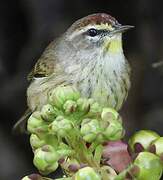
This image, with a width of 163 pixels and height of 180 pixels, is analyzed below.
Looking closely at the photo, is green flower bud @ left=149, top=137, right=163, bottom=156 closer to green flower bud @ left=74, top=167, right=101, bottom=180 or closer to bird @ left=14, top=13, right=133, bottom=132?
green flower bud @ left=74, top=167, right=101, bottom=180

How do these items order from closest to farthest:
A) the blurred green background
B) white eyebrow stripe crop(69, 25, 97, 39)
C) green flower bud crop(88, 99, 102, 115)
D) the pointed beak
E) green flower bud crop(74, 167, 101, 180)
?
green flower bud crop(74, 167, 101, 180), green flower bud crop(88, 99, 102, 115), the pointed beak, white eyebrow stripe crop(69, 25, 97, 39), the blurred green background

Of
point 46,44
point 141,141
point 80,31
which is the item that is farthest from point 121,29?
point 141,141

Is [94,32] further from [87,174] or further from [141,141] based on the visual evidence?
[87,174]

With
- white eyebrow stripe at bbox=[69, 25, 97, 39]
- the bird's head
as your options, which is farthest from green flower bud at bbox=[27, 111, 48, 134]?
white eyebrow stripe at bbox=[69, 25, 97, 39]

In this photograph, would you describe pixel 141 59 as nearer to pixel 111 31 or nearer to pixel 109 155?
pixel 111 31

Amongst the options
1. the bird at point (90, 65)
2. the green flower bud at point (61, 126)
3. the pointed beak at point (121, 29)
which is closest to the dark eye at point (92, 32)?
→ the bird at point (90, 65)

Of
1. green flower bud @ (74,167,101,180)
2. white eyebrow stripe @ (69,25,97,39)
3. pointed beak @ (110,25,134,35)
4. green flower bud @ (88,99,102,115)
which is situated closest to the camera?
green flower bud @ (74,167,101,180)
